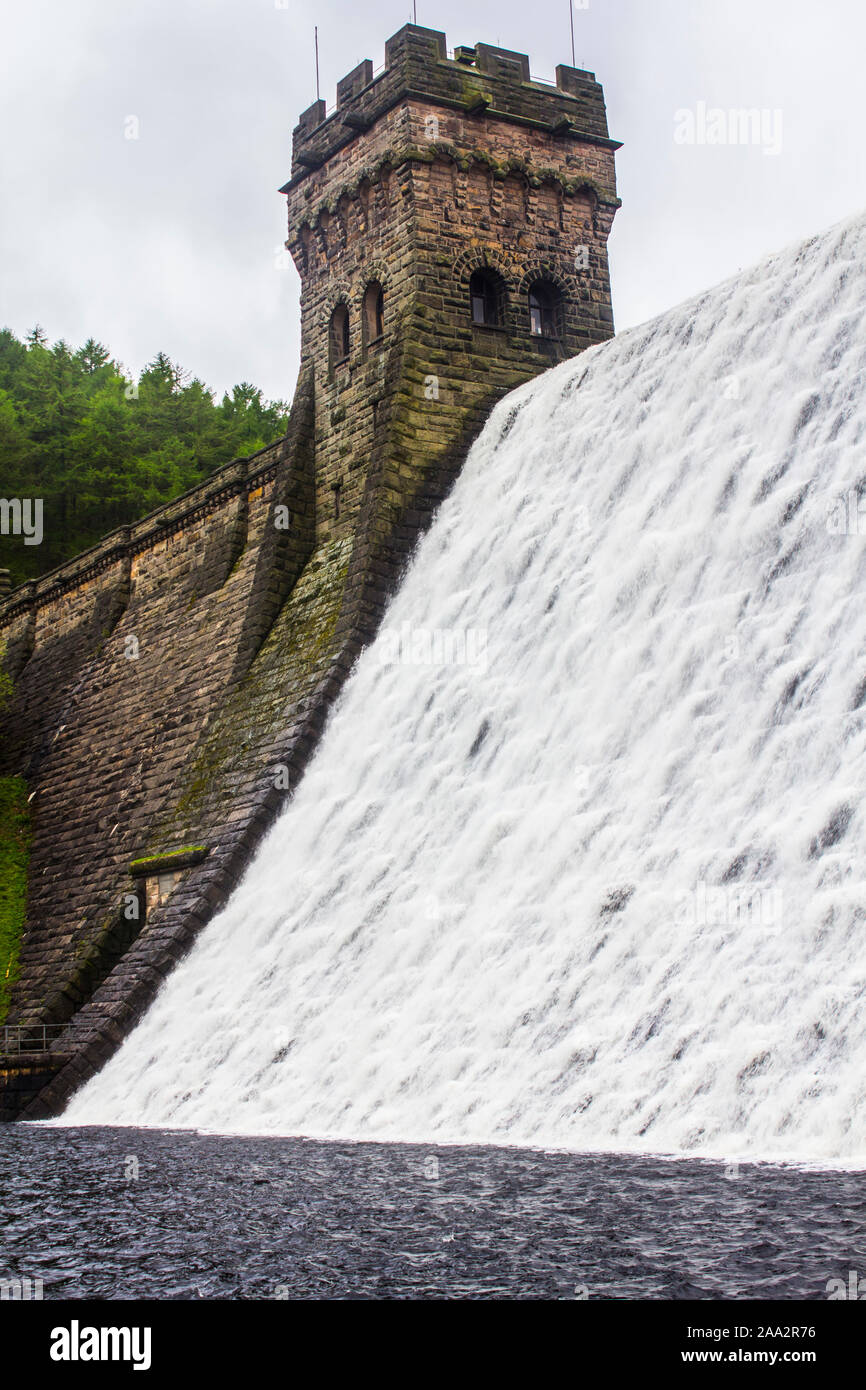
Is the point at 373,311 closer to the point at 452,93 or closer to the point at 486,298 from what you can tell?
the point at 486,298

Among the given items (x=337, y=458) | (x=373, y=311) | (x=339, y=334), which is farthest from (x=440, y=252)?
(x=337, y=458)

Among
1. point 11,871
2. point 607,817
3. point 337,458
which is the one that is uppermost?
point 337,458

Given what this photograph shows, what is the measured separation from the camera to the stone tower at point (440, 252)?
73.8 feet

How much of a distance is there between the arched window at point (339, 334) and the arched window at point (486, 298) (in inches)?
96.0

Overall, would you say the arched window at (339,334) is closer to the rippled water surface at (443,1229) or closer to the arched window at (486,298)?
the arched window at (486,298)

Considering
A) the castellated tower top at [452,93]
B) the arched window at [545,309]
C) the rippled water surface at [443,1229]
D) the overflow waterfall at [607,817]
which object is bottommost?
the rippled water surface at [443,1229]

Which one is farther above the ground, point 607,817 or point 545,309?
point 545,309

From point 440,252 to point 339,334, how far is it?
2644mm

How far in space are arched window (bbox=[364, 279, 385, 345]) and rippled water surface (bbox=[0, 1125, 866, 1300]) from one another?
16.7m

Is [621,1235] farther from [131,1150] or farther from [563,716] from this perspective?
[563,716]

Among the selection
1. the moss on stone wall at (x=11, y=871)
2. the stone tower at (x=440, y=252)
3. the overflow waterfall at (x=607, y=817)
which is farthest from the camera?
the moss on stone wall at (x=11, y=871)

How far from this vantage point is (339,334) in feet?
80.8

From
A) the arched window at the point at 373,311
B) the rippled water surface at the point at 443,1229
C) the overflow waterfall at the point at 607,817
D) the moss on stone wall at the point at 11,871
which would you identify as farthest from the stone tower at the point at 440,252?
the rippled water surface at the point at 443,1229

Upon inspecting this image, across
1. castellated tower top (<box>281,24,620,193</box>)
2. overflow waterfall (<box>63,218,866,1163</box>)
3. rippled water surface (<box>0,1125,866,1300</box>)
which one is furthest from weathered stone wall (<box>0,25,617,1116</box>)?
rippled water surface (<box>0,1125,866,1300</box>)
